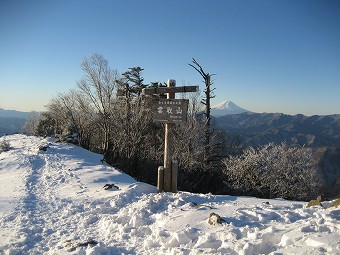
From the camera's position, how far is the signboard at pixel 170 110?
776 cm

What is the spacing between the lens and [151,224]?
5.64 metres

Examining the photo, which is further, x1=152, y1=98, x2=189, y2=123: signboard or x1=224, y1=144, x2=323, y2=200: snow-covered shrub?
x1=224, y1=144, x2=323, y2=200: snow-covered shrub

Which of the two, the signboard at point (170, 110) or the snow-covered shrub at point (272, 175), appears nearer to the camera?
the signboard at point (170, 110)

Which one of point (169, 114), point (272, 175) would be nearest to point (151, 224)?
point (169, 114)

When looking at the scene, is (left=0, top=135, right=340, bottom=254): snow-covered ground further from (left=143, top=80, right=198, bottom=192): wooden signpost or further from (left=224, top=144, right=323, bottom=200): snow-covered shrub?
(left=224, top=144, right=323, bottom=200): snow-covered shrub

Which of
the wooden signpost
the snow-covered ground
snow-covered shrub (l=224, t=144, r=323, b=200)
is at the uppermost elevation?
the wooden signpost

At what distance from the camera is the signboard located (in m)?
7.76

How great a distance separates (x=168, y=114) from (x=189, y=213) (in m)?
3.08

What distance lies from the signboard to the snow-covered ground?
2.13 metres

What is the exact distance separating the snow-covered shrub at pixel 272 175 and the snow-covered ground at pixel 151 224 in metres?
11.6

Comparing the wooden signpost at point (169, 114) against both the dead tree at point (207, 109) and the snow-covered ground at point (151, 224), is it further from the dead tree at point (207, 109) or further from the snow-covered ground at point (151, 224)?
the dead tree at point (207, 109)

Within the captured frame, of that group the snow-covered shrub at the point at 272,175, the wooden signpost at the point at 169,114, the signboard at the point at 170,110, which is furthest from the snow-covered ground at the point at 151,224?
the snow-covered shrub at the point at 272,175

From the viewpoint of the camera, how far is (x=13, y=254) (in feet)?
15.6

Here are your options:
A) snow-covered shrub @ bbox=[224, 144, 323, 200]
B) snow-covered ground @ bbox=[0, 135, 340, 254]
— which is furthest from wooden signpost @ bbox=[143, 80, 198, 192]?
snow-covered shrub @ bbox=[224, 144, 323, 200]
